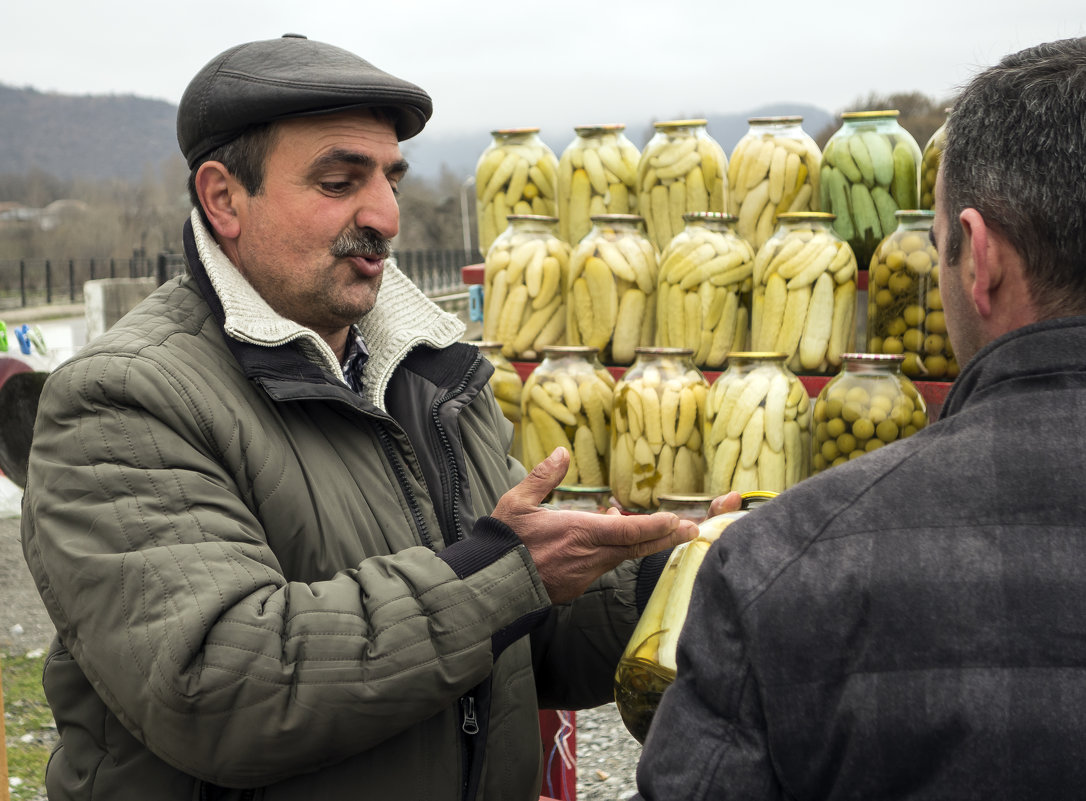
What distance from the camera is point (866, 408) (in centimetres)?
267

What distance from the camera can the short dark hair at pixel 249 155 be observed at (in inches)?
67.4

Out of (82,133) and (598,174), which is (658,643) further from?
(82,133)

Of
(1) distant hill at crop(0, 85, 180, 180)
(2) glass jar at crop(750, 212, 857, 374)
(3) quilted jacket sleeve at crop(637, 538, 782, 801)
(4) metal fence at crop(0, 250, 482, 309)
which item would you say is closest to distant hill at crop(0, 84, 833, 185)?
(1) distant hill at crop(0, 85, 180, 180)

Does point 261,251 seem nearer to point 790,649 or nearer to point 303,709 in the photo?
point 303,709

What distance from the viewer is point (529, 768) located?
1.76 m

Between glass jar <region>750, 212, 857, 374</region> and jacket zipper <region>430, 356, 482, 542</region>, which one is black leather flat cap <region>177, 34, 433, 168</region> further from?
glass jar <region>750, 212, 857, 374</region>

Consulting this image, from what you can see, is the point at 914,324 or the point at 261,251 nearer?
the point at 261,251

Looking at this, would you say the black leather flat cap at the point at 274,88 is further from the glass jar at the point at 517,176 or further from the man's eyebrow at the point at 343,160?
the glass jar at the point at 517,176

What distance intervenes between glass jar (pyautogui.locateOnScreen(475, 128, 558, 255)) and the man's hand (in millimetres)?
2231

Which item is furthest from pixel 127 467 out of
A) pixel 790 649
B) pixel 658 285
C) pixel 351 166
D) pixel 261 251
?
pixel 658 285

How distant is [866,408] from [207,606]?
1.87 metres

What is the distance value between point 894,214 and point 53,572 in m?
2.44

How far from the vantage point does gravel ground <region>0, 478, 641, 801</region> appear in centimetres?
385

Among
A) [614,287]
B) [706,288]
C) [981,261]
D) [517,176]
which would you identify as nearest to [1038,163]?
[981,261]
